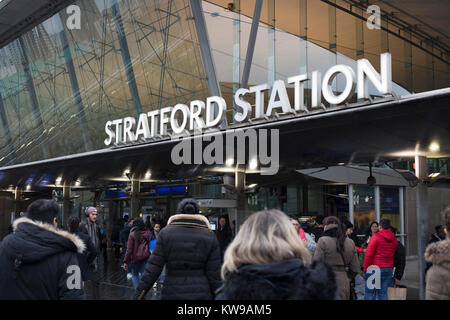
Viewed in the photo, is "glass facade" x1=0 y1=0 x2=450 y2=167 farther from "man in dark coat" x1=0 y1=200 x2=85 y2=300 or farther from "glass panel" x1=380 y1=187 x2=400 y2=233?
"glass panel" x1=380 y1=187 x2=400 y2=233

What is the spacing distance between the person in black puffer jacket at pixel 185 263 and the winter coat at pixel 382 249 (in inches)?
184

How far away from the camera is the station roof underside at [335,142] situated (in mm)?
9577

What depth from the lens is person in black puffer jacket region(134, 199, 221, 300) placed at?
194 inches

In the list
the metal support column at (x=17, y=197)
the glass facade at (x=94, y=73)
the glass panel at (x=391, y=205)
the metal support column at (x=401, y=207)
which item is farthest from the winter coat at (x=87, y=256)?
the metal support column at (x=17, y=197)

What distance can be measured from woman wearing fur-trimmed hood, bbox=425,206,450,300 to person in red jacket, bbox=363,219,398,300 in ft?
16.8

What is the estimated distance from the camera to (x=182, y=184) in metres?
24.4

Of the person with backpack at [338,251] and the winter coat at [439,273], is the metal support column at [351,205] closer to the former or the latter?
the person with backpack at [338,251]

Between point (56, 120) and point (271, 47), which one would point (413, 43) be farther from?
point (56, 120)

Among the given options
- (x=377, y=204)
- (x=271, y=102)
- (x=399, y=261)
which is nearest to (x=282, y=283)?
(x=399, y=261)

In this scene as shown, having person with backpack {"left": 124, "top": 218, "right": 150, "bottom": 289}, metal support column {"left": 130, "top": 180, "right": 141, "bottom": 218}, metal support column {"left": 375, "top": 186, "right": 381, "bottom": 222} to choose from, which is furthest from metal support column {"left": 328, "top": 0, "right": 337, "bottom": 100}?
metal support column {"left": 375, "top": 186, "right": 381, "bottom": 222}

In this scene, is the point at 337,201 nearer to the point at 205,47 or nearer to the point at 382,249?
the point at 205,47

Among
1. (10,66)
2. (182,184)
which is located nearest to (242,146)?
(182,184)

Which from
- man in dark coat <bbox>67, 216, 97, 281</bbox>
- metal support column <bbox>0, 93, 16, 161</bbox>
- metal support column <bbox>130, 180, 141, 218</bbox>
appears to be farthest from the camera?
metal support column <bbox>0, 93, 16, 161</bbox>

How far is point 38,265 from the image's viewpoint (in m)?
3.80
